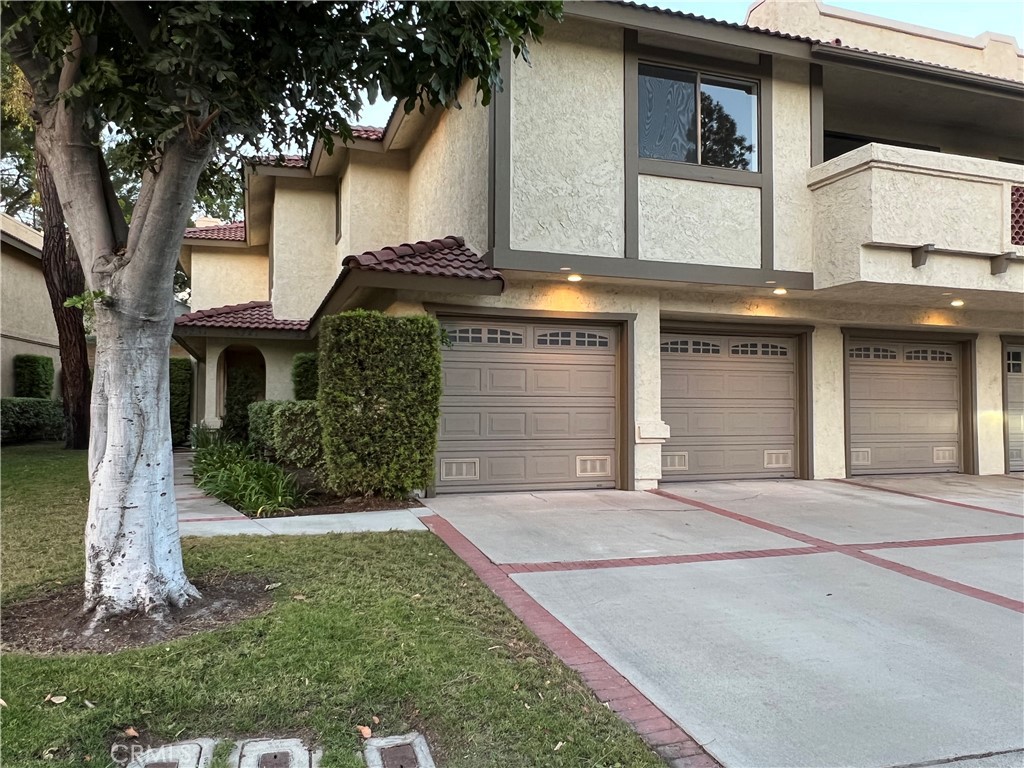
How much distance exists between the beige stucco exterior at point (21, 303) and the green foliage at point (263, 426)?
453 inches

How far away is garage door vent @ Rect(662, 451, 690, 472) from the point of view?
1081cm

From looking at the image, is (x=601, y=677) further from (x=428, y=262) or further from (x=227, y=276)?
(x=227, y=276)

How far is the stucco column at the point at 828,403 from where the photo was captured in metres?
11.4

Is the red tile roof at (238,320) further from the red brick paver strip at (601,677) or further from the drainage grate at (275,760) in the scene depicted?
the drainage grate at (275,760)

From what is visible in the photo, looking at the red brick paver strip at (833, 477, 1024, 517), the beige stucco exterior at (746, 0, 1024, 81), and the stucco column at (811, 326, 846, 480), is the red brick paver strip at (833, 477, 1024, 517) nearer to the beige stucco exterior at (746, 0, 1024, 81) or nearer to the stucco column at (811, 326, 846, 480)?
the stucco column at (811, 326, 846, 480)

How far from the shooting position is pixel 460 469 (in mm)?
9383

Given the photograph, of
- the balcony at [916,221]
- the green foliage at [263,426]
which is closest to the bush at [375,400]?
the green foliage at [263,426]

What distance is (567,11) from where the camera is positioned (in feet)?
28.5

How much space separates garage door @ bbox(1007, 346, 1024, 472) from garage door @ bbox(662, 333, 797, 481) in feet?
16.8

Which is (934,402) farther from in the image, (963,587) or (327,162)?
(327,162)

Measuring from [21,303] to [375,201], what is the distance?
570 inches

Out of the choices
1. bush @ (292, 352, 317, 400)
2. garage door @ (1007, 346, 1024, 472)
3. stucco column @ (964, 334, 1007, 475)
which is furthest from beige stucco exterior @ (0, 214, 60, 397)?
garage door @ (1007, 346, 1024, 472)

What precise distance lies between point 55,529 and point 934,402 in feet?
45.7

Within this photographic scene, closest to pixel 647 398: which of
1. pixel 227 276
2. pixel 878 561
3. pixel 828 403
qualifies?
pixel 828 403
